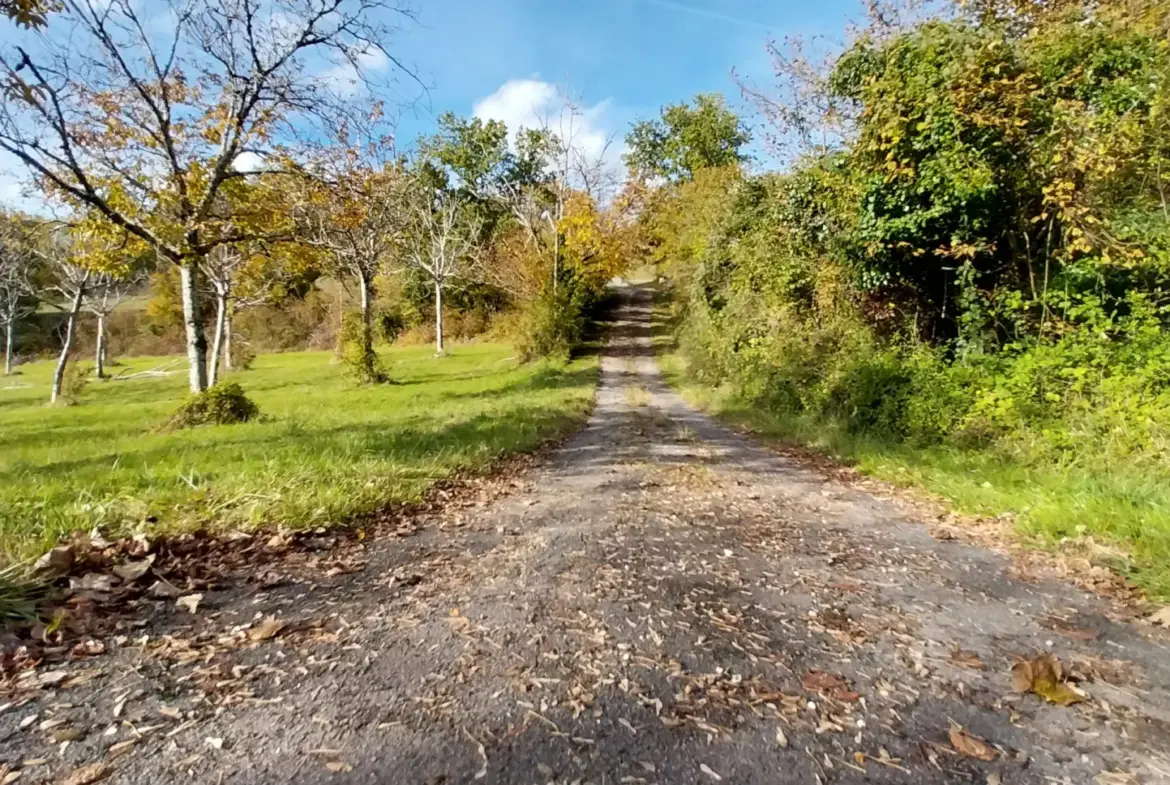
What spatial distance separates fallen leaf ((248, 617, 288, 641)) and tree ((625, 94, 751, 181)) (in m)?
43.7

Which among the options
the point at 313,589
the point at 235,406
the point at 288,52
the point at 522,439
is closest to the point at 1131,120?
the point at 522,439

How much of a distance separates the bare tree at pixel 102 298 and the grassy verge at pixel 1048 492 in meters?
29.6

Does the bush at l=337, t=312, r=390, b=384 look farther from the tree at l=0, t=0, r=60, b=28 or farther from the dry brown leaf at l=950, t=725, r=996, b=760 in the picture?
the dry brown leaf at l=950, t=725, r=996, b=760

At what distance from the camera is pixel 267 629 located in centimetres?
302

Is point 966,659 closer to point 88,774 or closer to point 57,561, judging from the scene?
point 88,774

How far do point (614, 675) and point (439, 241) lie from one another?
3108cm

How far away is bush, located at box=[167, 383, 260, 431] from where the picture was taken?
1151 cm

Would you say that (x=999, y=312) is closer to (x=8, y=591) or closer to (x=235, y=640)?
(x=235, y=640)

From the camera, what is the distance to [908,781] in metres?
2.06

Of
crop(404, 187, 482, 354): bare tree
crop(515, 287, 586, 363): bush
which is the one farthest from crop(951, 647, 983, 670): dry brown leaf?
crop(404, 187, 482, 354): bare tree

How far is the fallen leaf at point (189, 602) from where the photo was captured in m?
3.22

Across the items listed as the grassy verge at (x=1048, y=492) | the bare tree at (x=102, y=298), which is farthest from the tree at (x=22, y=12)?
the bare tree at (x=102, y=298)

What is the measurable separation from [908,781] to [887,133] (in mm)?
9148

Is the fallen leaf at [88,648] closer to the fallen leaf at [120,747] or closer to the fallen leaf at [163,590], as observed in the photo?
the fallen leaf at [163,590]
